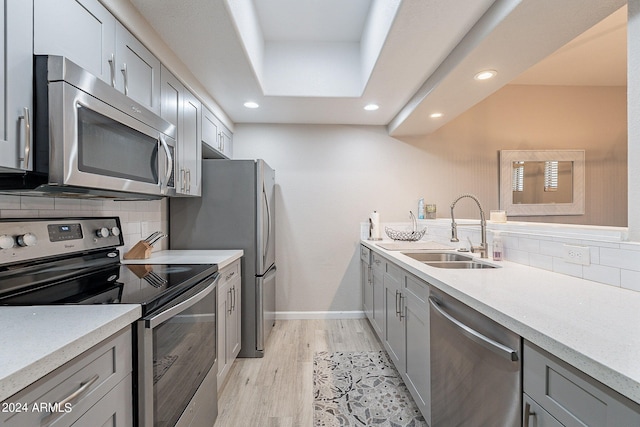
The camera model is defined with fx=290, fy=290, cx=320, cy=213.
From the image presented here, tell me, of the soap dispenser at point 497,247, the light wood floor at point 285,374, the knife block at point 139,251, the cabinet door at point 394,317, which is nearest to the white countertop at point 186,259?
the knife block at point 139,251

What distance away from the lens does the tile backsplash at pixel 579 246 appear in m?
1.13

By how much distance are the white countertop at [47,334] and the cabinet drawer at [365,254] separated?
93.5 inches

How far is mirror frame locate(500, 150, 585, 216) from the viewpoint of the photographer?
132 inches

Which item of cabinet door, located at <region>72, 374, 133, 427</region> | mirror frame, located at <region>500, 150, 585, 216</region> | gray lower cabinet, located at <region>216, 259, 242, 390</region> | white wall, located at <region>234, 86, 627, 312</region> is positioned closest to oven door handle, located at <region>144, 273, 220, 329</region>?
cabinet door, located at <region>72, 374, 133, 427</region>

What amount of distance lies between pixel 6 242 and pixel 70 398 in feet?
2.77

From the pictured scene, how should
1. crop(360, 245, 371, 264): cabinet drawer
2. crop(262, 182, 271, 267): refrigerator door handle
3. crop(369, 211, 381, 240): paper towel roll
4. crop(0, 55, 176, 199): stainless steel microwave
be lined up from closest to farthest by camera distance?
crop(0, 55, 176, 199): stainless steel microwave < crop(262, 182, 271, 267): refrigerator door handle < crop(360, 245, 371, 264): cabinet drawer < crop(369, 211, 381, 240): paper towel roll

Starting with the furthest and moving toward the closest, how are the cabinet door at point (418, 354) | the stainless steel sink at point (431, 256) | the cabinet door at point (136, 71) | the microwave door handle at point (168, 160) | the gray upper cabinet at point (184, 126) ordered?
the stainless steel sink at point (431, 256) < the gray upper cabinet at point (184, 126) < the microwave door handle at point (168, 160) < the cabinet door at point (418, 354) < the cabinet door at point (136, 71)

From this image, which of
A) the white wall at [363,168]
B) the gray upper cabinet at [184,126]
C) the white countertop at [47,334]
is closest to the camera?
the white countertop at [47,334]

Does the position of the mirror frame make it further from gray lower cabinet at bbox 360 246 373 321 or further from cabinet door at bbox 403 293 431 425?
cabinet door at bbox 403 293 431 425

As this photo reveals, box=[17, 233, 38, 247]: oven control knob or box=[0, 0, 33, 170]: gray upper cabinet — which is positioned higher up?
box=[0, 0, 33, 170]: gray upper cabinet

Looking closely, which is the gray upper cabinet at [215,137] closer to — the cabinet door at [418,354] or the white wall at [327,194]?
the white wall at [327,194]

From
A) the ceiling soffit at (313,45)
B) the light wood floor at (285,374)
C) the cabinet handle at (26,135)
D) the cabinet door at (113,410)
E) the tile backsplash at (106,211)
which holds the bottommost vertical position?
the light wood floor at (285,374)

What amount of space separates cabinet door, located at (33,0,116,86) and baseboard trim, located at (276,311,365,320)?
110 inches

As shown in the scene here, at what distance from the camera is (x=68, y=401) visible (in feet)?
2.27
